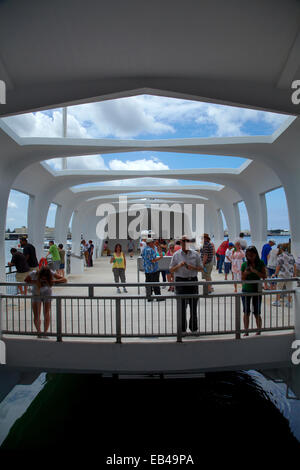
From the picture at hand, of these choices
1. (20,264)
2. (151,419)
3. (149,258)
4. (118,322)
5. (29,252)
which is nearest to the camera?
(118,322)

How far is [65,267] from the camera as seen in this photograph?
16344 millimetres

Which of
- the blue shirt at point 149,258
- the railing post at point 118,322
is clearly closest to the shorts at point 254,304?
the railing post at point 118,322

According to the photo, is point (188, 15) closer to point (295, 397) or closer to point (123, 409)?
point (295, 397)

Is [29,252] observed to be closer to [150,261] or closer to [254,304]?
[150,261]

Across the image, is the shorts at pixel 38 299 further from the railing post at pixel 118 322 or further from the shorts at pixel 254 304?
the shorts at pixel 254 304

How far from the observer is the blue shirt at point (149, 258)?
26.1ft

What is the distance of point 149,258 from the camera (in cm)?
798

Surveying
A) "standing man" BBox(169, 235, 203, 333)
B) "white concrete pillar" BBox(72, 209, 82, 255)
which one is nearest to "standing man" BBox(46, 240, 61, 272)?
"standing man" BBox(169, 235, 203, 333)

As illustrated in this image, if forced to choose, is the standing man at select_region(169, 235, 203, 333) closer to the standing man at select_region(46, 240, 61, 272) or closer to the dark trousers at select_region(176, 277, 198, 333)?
the dark trousers at select_region(176, 277, 198, 333)

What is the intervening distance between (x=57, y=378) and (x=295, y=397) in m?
5.87

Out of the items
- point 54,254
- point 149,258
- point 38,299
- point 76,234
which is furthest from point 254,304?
point 76,234

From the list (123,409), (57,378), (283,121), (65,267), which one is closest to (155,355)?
(123,409)

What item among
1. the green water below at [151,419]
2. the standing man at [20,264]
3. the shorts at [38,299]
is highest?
the standing man at [20,264]

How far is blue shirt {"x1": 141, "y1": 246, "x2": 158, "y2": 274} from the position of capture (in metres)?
7.96
